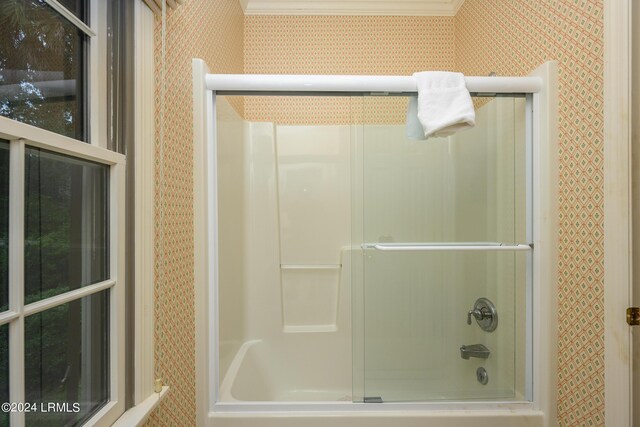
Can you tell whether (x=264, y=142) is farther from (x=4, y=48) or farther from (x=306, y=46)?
(x=4, y=48)

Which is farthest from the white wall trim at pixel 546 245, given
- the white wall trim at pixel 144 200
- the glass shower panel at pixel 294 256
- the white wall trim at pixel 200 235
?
the white wall trim at pixel 144 200

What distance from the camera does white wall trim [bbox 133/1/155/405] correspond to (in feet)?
3.10

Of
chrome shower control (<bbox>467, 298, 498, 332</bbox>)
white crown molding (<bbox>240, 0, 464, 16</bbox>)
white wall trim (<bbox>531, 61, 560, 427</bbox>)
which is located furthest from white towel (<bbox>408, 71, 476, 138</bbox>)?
white crown molding (<bbox>240, 0, 464, 16</bbox>)

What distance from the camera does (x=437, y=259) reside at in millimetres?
1321

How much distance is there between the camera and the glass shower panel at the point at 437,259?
1300 millimetres

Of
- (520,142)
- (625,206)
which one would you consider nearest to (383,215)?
(520,142)

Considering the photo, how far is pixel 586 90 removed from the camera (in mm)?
1067

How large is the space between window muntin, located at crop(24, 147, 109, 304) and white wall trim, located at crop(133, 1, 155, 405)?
0.10 meters

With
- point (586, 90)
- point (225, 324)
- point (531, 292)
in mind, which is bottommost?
point (225, 324)

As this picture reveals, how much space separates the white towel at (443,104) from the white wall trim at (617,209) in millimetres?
389

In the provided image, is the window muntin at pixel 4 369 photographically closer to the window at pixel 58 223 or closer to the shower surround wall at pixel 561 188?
the window at pixel 58 223

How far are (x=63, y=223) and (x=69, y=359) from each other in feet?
1.04

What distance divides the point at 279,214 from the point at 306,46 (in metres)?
1.19

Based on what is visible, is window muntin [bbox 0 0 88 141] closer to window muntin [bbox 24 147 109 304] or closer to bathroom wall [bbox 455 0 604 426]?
window muntin [bbox 24 147 109 304]
